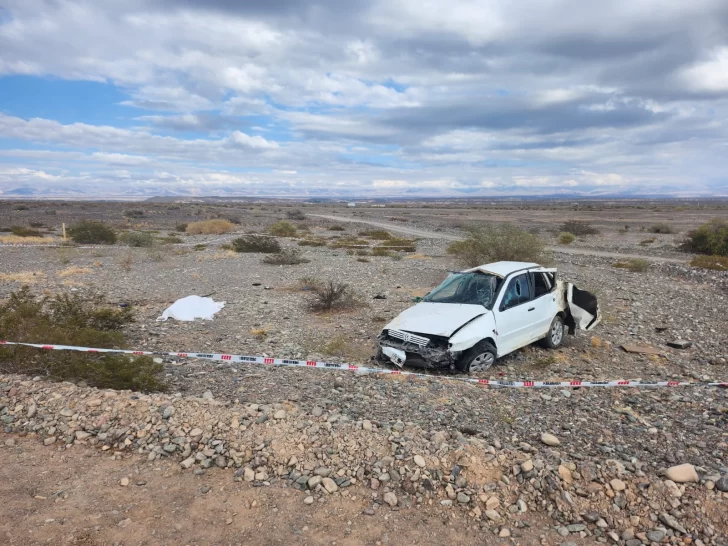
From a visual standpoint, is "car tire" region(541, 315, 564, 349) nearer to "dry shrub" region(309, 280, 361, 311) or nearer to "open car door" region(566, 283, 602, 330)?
"open car door" region(566, 283, 602, 330)

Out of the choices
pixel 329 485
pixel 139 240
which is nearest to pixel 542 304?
pixel 329 485

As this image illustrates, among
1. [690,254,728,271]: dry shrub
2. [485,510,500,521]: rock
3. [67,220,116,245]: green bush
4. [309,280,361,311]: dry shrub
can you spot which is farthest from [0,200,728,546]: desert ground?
[67,220,116,245]: green bush

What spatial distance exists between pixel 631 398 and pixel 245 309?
26.1ft

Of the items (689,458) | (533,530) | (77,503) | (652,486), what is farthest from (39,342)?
(689,458)

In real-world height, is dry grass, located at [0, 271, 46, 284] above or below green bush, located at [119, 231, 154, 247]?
below

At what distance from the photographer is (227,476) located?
13.6 feet

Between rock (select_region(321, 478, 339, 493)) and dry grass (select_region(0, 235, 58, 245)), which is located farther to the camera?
dry grass (select_region(0, 235, 58, 245))

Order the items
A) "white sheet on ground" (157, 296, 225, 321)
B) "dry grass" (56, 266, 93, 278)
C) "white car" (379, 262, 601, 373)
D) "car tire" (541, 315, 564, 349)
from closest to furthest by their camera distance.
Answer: "white car" (379, 262, 601, 373) → "car tire" (541, 315, 564, 349) → "white sheet on ground" (157, 296, 225, 321) → "dry grass" (56, 266, 93, 278)

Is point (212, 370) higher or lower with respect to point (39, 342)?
lower

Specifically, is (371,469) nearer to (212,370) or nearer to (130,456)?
(130,456)

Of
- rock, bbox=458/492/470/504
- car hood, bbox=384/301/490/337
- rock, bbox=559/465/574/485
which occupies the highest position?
car hood, bbox=384/301/490/337

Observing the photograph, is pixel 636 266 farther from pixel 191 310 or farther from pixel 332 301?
pixel 191 310

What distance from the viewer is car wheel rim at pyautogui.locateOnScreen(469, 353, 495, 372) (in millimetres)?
6730

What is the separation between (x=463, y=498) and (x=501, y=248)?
13.4 meters
